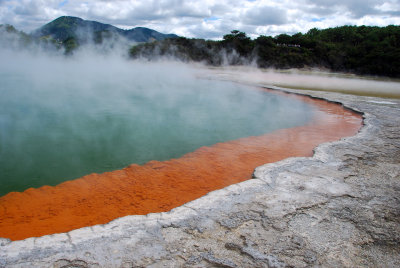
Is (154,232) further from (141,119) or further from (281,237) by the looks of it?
(141,119)

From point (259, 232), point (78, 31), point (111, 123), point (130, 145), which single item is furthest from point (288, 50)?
point (259, 232)

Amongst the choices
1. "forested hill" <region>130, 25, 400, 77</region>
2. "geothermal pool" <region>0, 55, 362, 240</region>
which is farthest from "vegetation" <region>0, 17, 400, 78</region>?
"geothermal pool" <region>0, 55, 362, 240</region>

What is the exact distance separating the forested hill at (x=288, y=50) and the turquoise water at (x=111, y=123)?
→ 12.6 m

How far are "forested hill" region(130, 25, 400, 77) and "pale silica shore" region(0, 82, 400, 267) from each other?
18.3m

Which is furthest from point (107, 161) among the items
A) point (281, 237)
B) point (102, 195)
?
point (281, 237)

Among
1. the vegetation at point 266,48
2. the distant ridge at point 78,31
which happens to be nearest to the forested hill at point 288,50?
the vegetation at point 266,48

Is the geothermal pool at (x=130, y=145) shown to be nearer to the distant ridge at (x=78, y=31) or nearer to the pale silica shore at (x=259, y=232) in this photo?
the pale silica shore at (x=259, y=232)

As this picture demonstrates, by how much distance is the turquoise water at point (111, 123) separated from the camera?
10.8ft

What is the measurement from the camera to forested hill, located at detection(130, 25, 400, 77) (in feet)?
60.4

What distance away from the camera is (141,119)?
519cm

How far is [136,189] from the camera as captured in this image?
2.65 meters

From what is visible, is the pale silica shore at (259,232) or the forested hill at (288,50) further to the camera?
the forested hill at (288,50)

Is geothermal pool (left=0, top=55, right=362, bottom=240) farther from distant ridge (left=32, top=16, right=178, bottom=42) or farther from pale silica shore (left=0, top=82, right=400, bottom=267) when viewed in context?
distant ridge (left=32, top=16, right=178, bottom=42)

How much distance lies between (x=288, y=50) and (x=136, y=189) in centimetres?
2066
